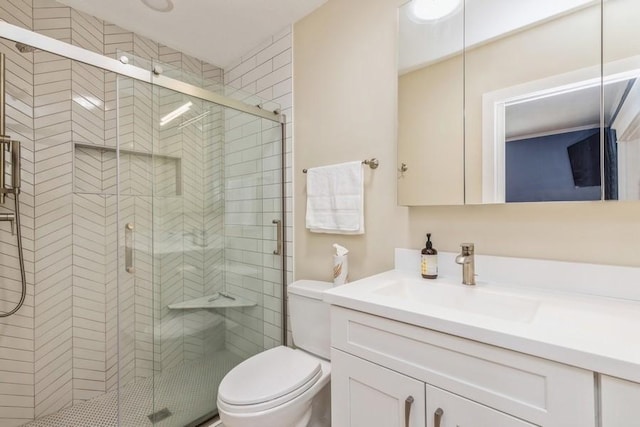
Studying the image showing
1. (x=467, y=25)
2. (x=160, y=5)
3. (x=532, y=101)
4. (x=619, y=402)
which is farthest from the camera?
(x=160, y=5)

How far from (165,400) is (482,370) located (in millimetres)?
1569

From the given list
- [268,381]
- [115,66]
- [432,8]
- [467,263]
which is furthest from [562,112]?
[115,66]

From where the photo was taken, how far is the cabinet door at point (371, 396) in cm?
87

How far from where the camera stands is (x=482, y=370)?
0.75m

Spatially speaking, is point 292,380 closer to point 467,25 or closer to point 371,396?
point 371,396

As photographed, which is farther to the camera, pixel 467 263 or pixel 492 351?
pixel 467 263

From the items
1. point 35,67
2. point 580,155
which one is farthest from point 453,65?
point 35,67

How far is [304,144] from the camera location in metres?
1.92

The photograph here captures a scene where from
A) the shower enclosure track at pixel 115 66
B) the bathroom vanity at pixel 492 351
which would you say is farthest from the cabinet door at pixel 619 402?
the shower enclosure track at pixel 115 66

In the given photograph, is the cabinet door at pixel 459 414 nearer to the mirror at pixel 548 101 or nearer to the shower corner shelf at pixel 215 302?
the mirror at pixel 548 101

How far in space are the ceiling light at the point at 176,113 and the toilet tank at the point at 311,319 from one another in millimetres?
1116

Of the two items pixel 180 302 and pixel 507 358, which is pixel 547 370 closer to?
pixel 507 358

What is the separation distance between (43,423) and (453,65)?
9.31 feet

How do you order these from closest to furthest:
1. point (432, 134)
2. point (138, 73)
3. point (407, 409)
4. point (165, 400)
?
point (407, 409) → point (432, 134) → point (138, 73) → point (165, 400)
